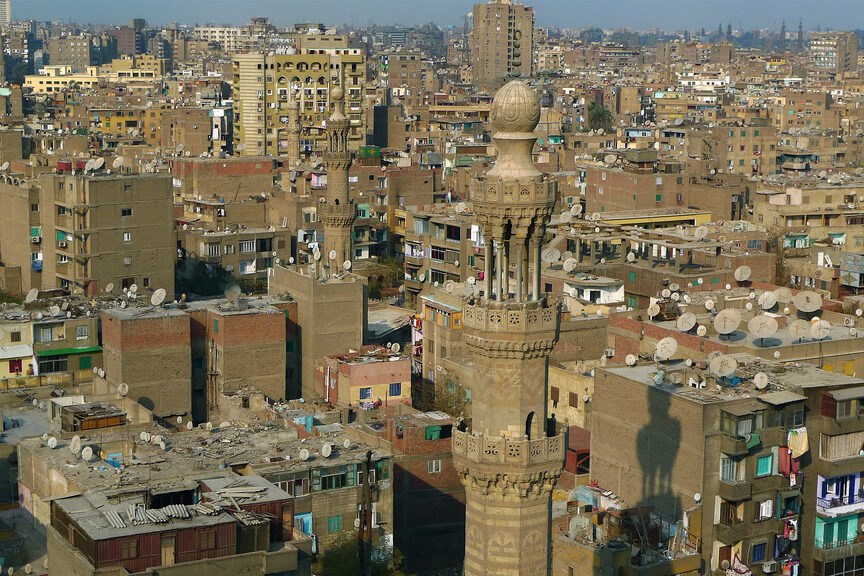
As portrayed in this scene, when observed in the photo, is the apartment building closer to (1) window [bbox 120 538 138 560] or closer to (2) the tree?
(2) the tree

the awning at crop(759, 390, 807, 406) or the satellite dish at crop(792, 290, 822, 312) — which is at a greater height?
the satellite dish at crop(792, 290, 822, 312)

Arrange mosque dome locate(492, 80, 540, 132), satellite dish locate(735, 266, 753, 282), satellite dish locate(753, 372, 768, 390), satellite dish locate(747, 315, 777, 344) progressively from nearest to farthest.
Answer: mosque dome locate(492, 80, 540, 132), satellite dish locate(753, 372, 768, 390), satellite dish locate(747, 315, 777, 344), satellite dish locate(735, 266, 753, 282)

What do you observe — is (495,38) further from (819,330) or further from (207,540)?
(207,540)

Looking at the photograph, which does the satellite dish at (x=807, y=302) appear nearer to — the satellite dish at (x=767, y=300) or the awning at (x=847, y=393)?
the satellite dish at (x=767, y=300)

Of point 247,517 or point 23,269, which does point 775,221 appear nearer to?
point 23,269

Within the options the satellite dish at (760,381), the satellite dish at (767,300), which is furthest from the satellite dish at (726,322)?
the satellite dish at (760,381)

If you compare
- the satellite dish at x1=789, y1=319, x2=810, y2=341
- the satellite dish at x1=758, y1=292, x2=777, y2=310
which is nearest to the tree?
the satellite dish at x1=758, y1=292, x2=777, y2=310

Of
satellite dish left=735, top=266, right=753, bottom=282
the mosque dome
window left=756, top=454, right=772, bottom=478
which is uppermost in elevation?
the mosque dome

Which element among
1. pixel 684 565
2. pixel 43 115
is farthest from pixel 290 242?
pixel 43 115
